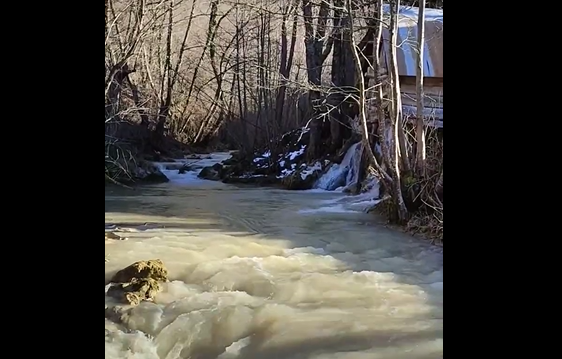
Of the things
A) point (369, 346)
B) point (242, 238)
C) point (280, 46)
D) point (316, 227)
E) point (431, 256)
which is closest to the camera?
point (369, 346)

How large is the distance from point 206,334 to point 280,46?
10.4 meters

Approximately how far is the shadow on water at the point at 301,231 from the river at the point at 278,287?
0.04ft

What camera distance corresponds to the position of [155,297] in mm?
4133

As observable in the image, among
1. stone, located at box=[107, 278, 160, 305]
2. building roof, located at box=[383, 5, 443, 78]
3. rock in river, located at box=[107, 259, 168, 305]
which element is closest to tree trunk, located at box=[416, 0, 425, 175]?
building roof, located at box=[383, 5, 443, 78]

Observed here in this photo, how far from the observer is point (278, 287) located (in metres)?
4.42

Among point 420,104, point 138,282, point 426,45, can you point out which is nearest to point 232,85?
point 426,45

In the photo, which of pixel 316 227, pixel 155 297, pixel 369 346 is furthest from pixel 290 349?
pixel 316 227

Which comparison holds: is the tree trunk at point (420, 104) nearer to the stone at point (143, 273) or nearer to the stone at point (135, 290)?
the stone at point (143, 273)

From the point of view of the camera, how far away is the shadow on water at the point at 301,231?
134 inches

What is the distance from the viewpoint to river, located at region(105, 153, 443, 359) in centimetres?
345

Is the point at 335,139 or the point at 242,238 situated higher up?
the point at 335,139

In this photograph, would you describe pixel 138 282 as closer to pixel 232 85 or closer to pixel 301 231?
pixel 301 231
